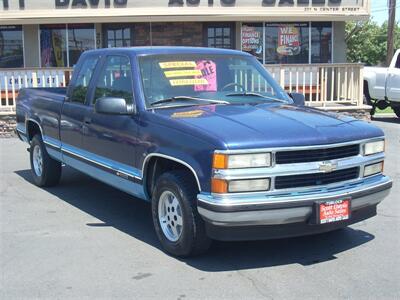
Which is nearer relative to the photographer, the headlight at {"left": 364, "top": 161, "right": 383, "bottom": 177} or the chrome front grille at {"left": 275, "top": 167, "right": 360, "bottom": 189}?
the chrome front grille at {"left": 275, "top": 167, "right": 360, "bottom": 189}

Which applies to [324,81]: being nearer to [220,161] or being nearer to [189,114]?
[189,114]

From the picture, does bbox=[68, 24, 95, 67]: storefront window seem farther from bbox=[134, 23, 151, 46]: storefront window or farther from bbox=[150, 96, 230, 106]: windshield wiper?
bbox=[150, 96, 230, 106]: windshield wiper

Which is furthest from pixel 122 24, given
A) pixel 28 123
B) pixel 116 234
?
pixel 116 234

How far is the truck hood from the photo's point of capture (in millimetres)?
4383

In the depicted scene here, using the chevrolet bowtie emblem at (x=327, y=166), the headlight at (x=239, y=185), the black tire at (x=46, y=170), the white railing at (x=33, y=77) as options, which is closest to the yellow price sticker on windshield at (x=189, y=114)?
the headlight at (x=239, y=185)

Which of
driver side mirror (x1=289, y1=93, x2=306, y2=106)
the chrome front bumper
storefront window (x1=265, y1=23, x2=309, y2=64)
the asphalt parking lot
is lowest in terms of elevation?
the asphalt parking lot

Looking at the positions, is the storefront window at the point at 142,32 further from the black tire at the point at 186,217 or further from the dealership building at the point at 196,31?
the black tire at the point at 186,217

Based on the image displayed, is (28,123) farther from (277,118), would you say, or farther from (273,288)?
(273,288)

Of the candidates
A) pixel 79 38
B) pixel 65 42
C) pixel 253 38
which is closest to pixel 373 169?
pixel 253 38

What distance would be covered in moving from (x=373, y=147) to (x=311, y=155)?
32.0 inches

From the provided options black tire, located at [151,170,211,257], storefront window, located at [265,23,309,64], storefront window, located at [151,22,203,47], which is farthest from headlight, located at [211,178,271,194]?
storefront window, located at [265,23,309,64]

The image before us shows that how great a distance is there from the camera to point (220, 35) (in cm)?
1686

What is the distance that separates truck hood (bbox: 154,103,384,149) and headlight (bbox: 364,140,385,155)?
79mm

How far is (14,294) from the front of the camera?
13.7 ft
